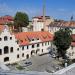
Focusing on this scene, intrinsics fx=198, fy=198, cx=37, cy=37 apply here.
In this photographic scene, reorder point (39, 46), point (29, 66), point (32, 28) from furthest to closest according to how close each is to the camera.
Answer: point (32, 28)
point (39, 46)
point (29, 66)

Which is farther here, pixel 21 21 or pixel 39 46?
pixel 21 21

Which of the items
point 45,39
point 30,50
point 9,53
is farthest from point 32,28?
point 9,53

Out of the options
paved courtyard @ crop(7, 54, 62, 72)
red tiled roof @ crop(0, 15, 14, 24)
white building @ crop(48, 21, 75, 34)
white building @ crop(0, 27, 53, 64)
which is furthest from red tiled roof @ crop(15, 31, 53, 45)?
red tiled roof @ crop(0, 15, 14, 24)

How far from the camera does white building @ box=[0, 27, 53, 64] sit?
2278cm

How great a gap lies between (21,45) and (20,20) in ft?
63.1

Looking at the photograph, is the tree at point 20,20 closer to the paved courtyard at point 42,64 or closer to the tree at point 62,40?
the paved courtyard at point 42,64

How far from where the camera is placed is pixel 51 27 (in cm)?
4247

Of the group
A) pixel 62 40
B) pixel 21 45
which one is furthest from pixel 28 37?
pixel 62 40

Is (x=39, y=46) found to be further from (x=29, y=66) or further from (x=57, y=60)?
(x=29, y=66)

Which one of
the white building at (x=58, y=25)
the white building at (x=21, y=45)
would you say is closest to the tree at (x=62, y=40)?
the white building at (x=21, y=45)

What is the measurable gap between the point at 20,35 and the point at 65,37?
236 inches

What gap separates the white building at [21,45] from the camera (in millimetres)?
22784

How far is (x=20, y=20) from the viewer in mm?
43469

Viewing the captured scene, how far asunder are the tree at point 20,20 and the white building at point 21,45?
43.5 ft
